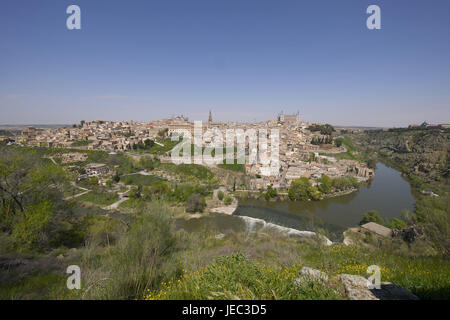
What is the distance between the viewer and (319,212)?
2048cm

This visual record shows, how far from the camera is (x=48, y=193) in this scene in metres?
6.48

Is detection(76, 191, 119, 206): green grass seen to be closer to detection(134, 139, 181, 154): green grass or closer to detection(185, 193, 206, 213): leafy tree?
detection(185, 193, 206, 213): leafy tree

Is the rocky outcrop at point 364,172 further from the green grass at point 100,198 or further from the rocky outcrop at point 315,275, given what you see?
the green grass at point 100,198

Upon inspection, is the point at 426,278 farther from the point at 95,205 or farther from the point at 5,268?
the point at 95,205

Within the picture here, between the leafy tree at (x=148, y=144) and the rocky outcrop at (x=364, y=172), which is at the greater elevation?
the leafy tree at (x=148, y=144)

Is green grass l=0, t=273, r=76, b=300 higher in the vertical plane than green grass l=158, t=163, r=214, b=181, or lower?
higher

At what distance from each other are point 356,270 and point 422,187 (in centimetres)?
3643

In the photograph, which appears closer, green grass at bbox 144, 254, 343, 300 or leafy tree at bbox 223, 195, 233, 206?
green grass at bbox 144, 254, 343, 300

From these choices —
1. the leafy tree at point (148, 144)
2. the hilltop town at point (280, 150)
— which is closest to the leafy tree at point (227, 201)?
the hilltop town at point (280, 150)

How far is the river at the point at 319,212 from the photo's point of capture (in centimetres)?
1691

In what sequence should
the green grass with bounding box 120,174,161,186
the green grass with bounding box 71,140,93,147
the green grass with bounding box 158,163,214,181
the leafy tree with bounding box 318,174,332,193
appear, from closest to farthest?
1. the leafy tree with bounding box 318,174,332,193
2. the green grass with bounding box 120,174,161,186
3. the green grass with bounding box 158,163,214,181
4. the green grass with bounding box 71,140,93,147

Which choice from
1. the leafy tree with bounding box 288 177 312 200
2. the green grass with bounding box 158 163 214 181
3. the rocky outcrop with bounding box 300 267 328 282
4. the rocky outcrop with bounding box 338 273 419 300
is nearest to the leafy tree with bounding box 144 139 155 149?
the green grass with bounding box 158 163 214 181

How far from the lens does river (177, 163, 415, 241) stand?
16906 mm

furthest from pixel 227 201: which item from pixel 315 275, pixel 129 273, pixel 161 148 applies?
pixel 161 148
